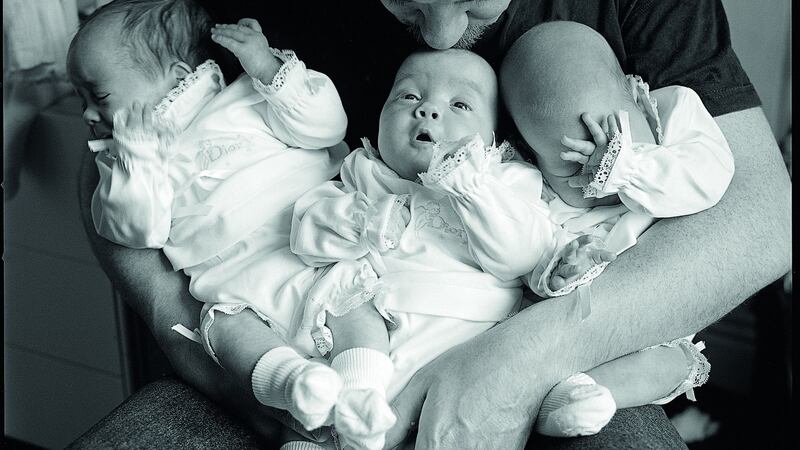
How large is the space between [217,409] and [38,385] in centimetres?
125

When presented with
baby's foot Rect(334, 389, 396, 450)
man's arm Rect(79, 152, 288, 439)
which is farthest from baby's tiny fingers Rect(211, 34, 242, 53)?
Result: baby's foot Rect(334, 389, 396, 450)

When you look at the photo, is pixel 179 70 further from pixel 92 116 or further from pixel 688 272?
pixel 688 272

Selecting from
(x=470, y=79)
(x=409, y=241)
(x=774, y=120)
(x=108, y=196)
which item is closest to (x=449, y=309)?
(x=409, y=241)

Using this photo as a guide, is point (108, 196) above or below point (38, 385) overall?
above

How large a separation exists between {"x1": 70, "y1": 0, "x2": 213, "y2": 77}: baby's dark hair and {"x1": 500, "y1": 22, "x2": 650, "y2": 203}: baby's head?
53 centimetres

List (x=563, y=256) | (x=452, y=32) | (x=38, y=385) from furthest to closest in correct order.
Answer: (x=38, y=385)
(x=452, y=32)
(x=563, y=256)

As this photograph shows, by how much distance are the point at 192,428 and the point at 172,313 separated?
0.19m

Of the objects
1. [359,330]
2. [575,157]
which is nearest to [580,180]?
[575,157]

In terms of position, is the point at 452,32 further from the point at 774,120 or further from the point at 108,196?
the point at 774,120

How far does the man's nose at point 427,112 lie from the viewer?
52.1 inches

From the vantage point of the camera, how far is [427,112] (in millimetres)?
1325

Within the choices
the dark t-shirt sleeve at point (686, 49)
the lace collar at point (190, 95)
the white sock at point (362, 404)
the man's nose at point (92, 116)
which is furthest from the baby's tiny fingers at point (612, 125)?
the man's nose at point (92, 116)

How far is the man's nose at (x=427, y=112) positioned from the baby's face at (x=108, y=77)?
0.45m

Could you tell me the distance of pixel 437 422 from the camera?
3.99 ft
